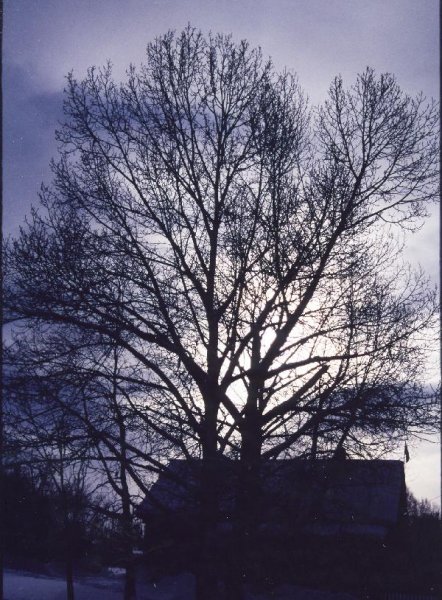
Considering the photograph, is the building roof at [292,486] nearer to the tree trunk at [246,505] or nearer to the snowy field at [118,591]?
the tree trunk at [246,505]

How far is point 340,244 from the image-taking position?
10859mm

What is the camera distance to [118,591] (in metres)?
24.6

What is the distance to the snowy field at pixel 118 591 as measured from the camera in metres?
18.9

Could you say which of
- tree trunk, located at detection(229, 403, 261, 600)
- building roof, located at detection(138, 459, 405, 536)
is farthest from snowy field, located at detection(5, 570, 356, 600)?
building roof, located at detection(138, 459, 405, 536)

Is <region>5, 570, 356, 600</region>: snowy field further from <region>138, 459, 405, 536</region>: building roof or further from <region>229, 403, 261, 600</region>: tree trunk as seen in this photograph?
<region>138, 459, 405, 536</region>: building roof

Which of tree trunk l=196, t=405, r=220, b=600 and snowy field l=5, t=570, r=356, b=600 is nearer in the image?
tree trunk l=196, t=405, r=220, b=600

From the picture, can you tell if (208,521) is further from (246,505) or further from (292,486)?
(292,486)

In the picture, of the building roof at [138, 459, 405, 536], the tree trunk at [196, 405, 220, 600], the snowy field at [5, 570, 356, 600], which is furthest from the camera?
the snowy field at [5, 570, 356, 600]

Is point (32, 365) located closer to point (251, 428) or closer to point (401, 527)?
point (251, 428)

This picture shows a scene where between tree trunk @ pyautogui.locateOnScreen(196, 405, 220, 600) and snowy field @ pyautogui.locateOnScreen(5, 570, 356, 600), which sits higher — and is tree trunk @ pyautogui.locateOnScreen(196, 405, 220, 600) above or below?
above

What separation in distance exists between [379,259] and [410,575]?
1297cm

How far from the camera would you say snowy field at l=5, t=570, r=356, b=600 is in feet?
61.9

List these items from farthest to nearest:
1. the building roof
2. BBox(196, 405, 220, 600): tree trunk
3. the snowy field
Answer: the snowy field, the building roof, BBox(196, 405, 220, 600): tree trunk

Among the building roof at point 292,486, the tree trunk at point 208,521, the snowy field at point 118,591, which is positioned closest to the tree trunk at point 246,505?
the building roof at point 292,486
